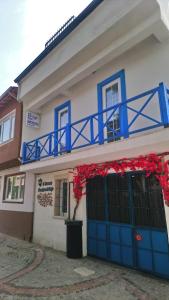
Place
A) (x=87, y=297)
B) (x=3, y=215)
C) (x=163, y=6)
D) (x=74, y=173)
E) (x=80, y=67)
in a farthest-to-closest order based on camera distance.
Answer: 1. (x=3, y=215)
2. (x=74, y=173)
3. (x=80, y=67)
4. (x=163, y=6)
5. (x=87, y=297)

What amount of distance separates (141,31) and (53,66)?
10.7 ft

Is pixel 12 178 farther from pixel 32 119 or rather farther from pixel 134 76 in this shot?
pixel 134 76

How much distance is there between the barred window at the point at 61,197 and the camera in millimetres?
8086

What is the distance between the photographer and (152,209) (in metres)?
5.38

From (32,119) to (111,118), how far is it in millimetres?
4289

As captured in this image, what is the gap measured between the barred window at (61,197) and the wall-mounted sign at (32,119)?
9.72ft

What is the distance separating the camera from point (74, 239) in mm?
6555

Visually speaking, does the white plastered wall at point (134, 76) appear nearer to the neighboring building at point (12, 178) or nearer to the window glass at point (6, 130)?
the neighboring building at point (12, 178)

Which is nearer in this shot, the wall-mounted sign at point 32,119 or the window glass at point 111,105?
the window glass at point 111,105

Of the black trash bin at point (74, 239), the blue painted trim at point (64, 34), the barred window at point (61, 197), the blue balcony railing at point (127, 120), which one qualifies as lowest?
the black trash bin at point (74, 239)

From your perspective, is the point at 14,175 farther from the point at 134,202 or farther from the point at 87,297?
the point at 87,297

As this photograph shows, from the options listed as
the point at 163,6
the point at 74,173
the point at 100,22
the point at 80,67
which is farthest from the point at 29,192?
the point at 163,6

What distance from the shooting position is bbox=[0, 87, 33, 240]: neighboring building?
30.2ft

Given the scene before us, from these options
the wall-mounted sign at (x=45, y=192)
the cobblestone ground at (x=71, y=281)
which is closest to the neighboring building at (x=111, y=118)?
the wall-mounted sign at (x=45, y=192)
